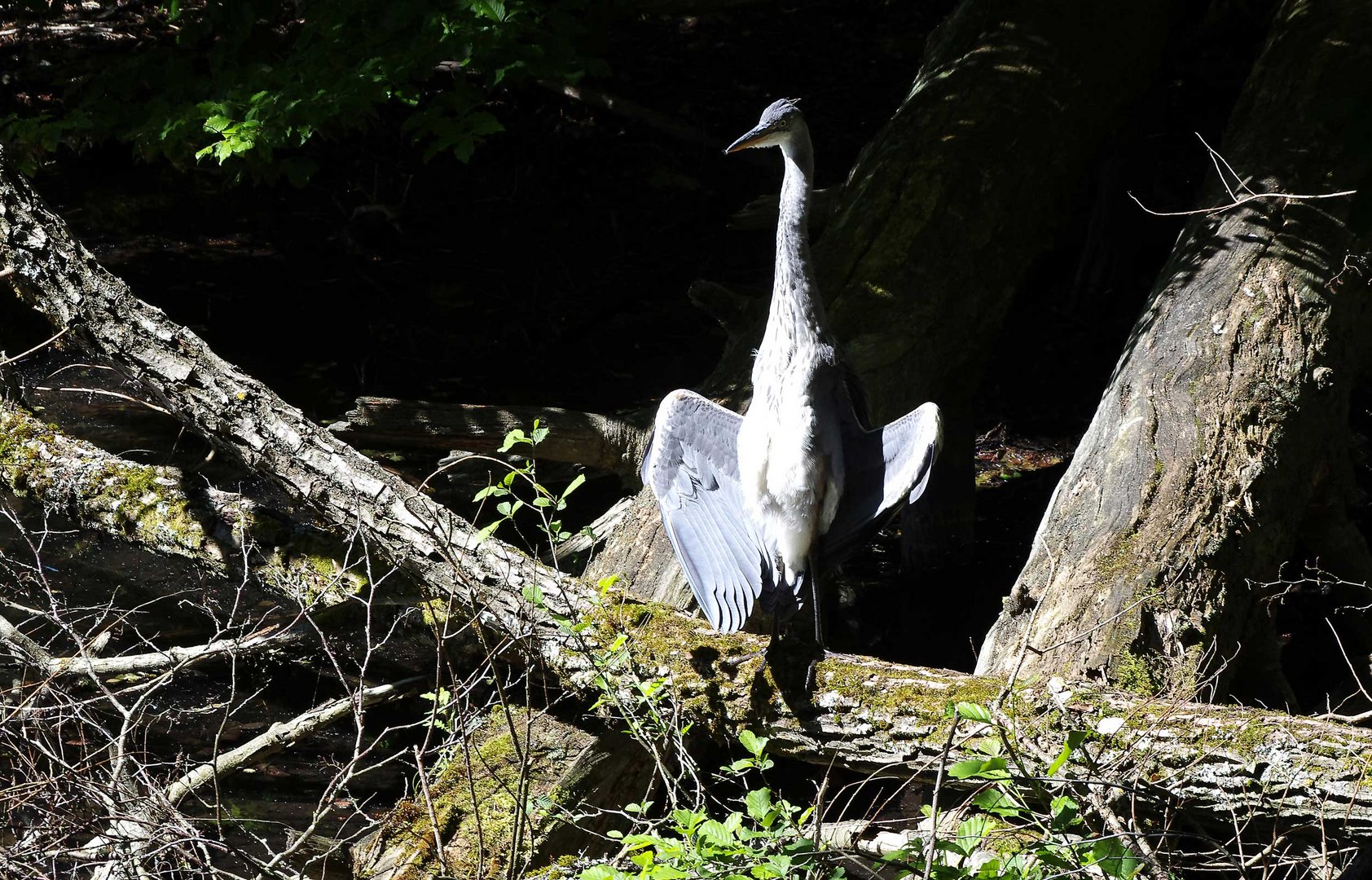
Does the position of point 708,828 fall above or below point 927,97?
below

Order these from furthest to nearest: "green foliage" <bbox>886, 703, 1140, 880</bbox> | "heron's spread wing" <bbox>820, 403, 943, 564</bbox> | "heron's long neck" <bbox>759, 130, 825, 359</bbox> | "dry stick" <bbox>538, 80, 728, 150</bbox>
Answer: "dry stick" <bbox>538, 80, 728, 150</bbox> < "heron's long neck" <bbox>759, 130, 825, 359</bbox> < "heron's spread wing" <bbox>820, 403, 943, 564</bbox> < "green foliage" <bbox>886, 703, 1140, 880</bbox>

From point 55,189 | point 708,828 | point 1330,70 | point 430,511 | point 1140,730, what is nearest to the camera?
point 708,828

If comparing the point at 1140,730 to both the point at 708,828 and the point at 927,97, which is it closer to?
the point at 708,828

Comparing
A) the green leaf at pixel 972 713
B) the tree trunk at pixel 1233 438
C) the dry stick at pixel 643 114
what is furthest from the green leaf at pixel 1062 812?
the dry stick at pixel 643 114

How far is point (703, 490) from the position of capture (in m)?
3.68

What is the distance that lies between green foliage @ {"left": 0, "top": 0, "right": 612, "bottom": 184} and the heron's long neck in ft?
4.91

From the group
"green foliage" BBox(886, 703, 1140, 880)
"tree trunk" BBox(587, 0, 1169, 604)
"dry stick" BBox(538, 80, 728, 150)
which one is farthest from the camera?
"dry stick" BBox(538, 80, 728, 150)

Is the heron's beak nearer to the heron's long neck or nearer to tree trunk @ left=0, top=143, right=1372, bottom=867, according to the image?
the heron's long neck

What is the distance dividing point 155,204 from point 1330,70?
7.62 meters

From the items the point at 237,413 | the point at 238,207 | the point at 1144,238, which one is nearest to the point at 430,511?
the point at 237,413

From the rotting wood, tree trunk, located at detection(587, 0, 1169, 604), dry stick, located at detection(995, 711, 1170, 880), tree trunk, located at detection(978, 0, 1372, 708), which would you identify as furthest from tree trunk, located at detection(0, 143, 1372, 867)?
tree trunk, located at detection(587, 0, 1169, 604)

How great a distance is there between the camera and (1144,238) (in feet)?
24.5

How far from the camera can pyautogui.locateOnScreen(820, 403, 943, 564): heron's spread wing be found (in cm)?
329

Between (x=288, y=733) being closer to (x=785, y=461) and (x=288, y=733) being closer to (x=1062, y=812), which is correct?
(x=785, y=461)
